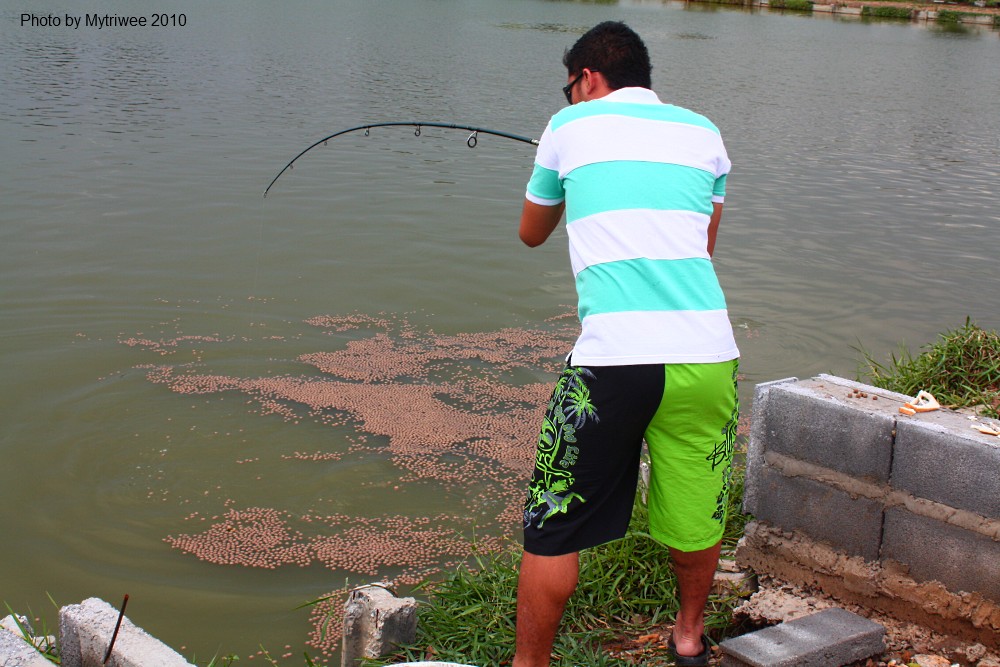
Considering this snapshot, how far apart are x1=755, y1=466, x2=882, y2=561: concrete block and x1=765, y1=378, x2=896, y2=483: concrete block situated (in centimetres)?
8

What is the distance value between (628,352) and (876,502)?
1.07 metres

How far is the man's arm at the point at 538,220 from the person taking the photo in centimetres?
254

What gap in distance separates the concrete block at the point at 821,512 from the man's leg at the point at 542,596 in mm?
955

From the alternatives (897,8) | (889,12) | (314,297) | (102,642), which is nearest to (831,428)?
(102,642)

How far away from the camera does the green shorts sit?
7.45 ft

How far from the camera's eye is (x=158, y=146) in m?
10.8

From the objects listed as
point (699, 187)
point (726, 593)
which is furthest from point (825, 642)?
point (699, 187)

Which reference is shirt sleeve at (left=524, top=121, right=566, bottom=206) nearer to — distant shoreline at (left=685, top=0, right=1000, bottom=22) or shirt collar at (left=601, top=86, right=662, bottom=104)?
shirt collar at (left=601, top=86, right=662, bottom=104)

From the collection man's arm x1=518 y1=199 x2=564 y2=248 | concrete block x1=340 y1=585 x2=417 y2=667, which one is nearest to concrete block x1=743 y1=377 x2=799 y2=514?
man's arm x1=518 y1=199 x2=564 y2=248

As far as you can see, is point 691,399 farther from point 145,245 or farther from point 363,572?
point 145,245

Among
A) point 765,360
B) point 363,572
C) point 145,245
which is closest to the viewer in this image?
point 363,572

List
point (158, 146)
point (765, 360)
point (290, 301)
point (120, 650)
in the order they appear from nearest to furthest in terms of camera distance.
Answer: point (120, 650) → point (765, 360) → point (290, 301) → point (158, 146)

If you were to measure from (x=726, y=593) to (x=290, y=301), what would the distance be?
14.1 feet

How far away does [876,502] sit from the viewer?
2.81m
